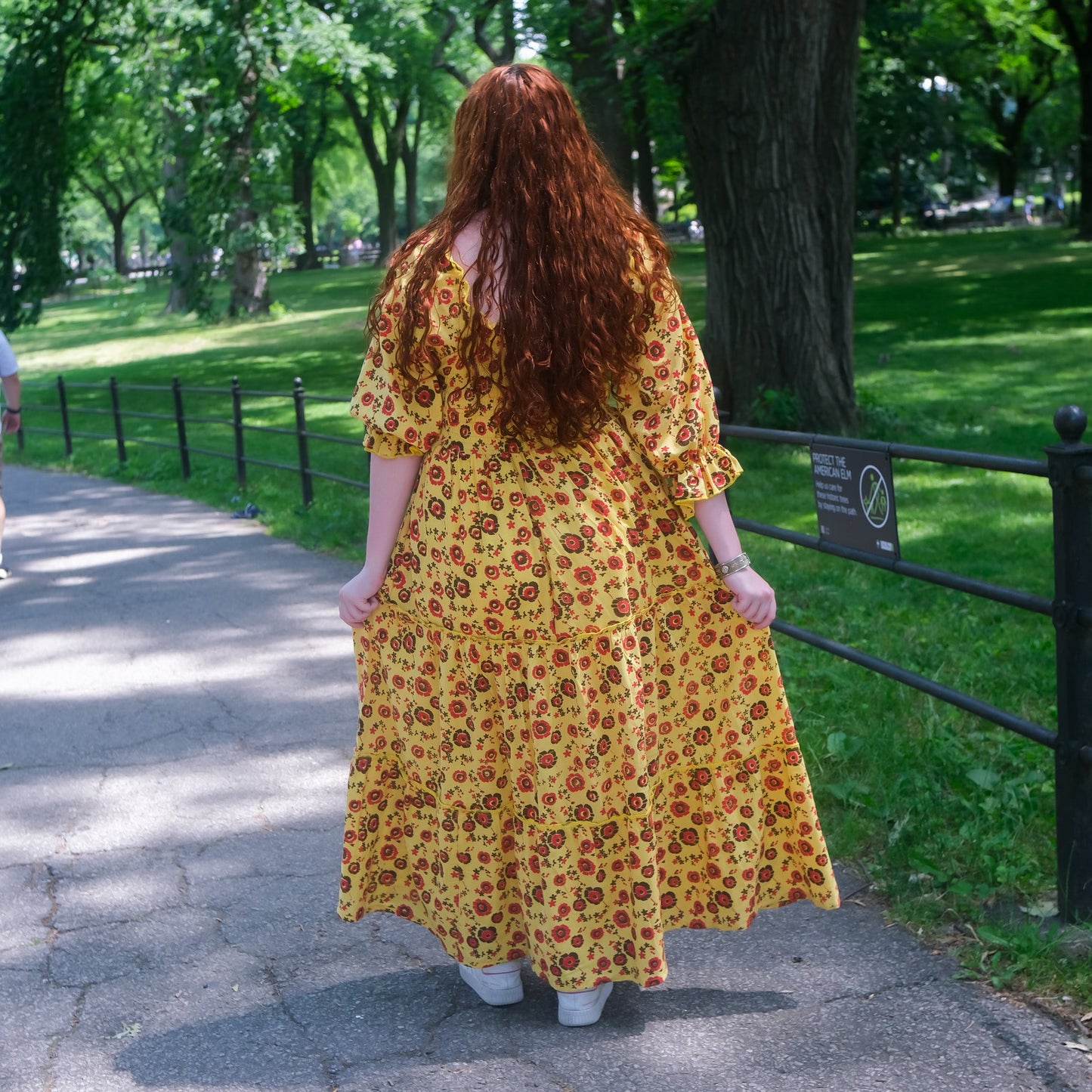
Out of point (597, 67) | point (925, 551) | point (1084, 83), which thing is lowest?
point (925, 551)

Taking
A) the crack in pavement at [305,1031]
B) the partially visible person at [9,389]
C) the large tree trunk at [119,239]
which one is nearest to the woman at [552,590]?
the crack in pavement at [305,1031]

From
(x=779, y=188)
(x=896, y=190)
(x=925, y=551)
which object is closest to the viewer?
(x=925, y=551)

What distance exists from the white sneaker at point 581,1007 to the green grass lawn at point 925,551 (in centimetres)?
89

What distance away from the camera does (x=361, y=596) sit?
2965 mm

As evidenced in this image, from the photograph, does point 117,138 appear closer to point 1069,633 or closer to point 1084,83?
point 1084,83

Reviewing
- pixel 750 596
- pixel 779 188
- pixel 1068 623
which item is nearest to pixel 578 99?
pixel 779 188

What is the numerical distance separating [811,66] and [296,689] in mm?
6758

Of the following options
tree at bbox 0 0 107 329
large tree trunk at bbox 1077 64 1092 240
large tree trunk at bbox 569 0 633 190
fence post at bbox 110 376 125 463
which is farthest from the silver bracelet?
large tree trunk at bbox 1077 64 1092 240

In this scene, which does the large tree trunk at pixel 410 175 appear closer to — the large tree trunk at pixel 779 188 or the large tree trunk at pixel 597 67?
the large tree trunk at pixel 597 67

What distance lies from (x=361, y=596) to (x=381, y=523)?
18cm

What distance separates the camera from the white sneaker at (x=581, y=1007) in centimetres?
296

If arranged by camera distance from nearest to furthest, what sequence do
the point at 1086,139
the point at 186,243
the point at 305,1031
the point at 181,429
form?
the point at 305,1031
the point at 181,429
the point at 186,243
the point at 1086,139

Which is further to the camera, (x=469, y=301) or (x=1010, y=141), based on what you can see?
(x=1010, y=141)

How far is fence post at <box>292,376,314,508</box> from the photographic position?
376 inches
